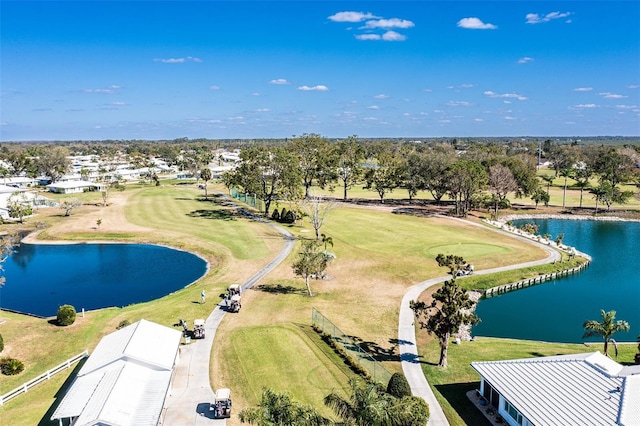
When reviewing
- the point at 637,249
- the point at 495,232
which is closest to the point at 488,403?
the point at 495,232

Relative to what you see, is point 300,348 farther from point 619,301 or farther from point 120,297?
point 619,301

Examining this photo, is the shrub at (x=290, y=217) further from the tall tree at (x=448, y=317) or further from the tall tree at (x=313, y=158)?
the tall tree at (x=448, y=317)

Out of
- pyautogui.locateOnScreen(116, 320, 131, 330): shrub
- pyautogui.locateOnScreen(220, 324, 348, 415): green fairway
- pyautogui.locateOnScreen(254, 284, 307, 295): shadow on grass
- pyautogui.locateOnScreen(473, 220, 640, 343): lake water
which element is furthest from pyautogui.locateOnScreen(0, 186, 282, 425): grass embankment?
pyautogui.locateOnScreen(473, 220, 640, 343): lake water

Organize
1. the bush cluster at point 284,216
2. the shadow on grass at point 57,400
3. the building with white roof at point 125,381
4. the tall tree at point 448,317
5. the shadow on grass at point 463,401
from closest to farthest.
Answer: the building with white roof at point 125,381 → the shadow on grass at point 57,400 → the shadow on grass at point 463,401 → the tall tree at point 448,317 → the bush cluster at point 284,216

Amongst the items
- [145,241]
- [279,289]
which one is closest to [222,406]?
[279,289]

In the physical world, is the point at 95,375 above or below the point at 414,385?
above

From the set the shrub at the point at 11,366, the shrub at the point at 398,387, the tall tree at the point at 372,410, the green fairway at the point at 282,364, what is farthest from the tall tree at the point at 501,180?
the shrub at the point at 11,366

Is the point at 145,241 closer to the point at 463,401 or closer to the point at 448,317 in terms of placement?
the point at 448,317
